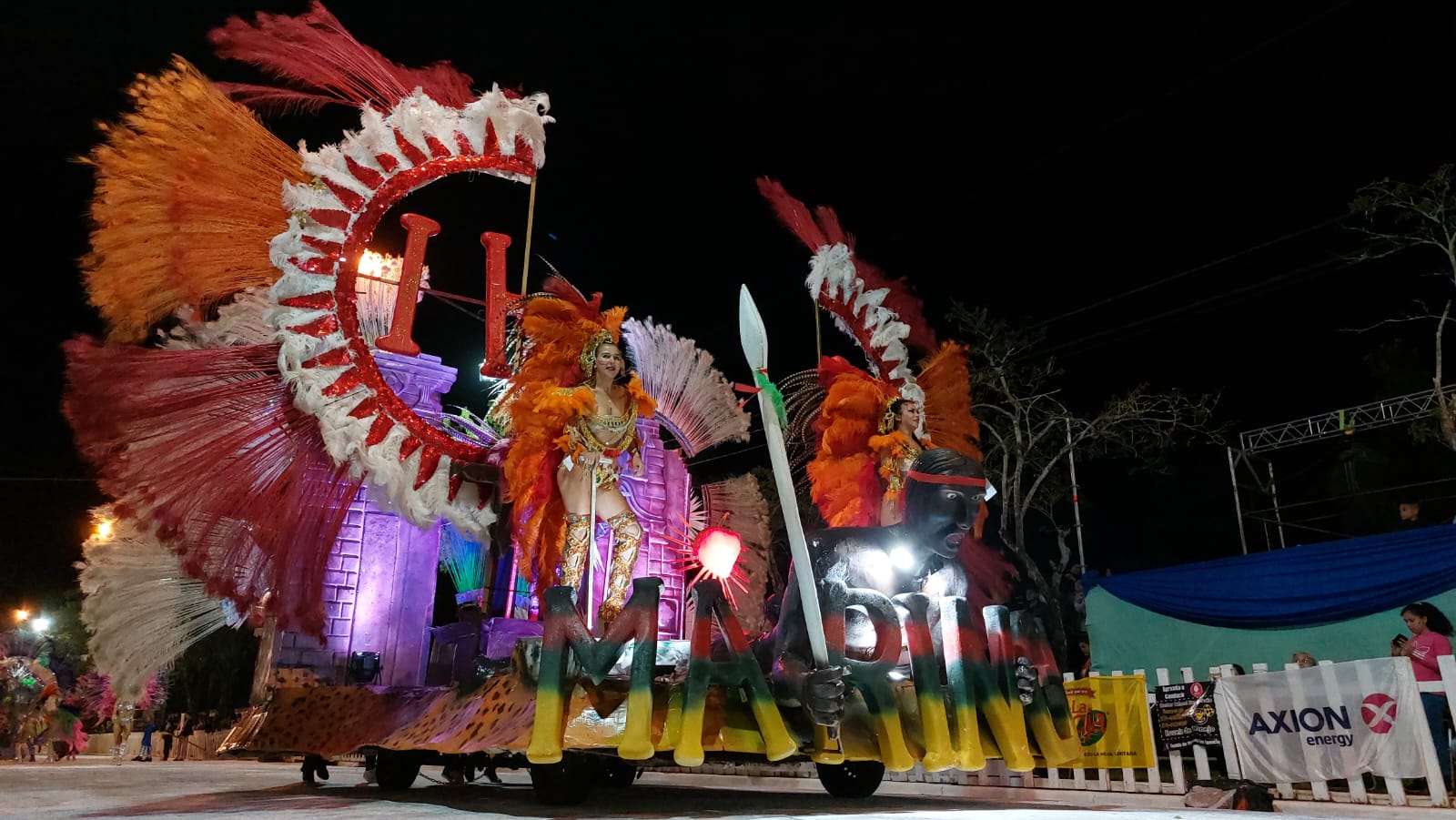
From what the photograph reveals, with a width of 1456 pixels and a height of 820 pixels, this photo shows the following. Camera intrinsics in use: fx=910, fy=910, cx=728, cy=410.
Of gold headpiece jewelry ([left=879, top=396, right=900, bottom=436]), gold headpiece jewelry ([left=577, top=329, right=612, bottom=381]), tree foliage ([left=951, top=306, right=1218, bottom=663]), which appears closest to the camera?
gold headpiece jewelry ([left=577, top=329, right=612, bottom=381])

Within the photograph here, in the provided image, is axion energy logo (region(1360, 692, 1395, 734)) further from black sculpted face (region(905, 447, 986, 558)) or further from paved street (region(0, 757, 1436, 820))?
black sculpted face (region(905, 447, 986, 558))

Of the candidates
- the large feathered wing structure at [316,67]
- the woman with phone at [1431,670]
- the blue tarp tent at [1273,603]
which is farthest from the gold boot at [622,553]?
the blue tarp tent at [1273,603]

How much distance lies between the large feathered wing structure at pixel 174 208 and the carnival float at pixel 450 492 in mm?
17

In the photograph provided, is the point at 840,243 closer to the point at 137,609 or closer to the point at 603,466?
the point at 603,466

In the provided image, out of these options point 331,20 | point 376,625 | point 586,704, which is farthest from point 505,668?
point 331,20

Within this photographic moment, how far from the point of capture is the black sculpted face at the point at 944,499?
5.12m

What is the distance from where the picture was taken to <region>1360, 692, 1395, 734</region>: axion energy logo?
21.9ft

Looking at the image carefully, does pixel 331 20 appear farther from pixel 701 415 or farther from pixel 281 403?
pixel 701 415

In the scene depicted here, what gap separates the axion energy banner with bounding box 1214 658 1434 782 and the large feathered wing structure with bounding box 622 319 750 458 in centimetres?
492

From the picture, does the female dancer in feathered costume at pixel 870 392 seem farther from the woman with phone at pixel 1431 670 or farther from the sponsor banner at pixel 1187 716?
the woman with phone at pixel 1431 670

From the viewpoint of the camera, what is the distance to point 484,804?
5.81 metres

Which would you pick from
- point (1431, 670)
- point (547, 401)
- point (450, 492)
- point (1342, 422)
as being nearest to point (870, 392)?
point (547, 401)

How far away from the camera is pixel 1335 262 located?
12.1m

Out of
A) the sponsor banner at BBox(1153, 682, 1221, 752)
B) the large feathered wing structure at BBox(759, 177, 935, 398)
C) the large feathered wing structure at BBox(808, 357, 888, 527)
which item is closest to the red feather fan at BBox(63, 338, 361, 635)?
the large feathered wing structure at BBox(808, 357, 888, 527)
